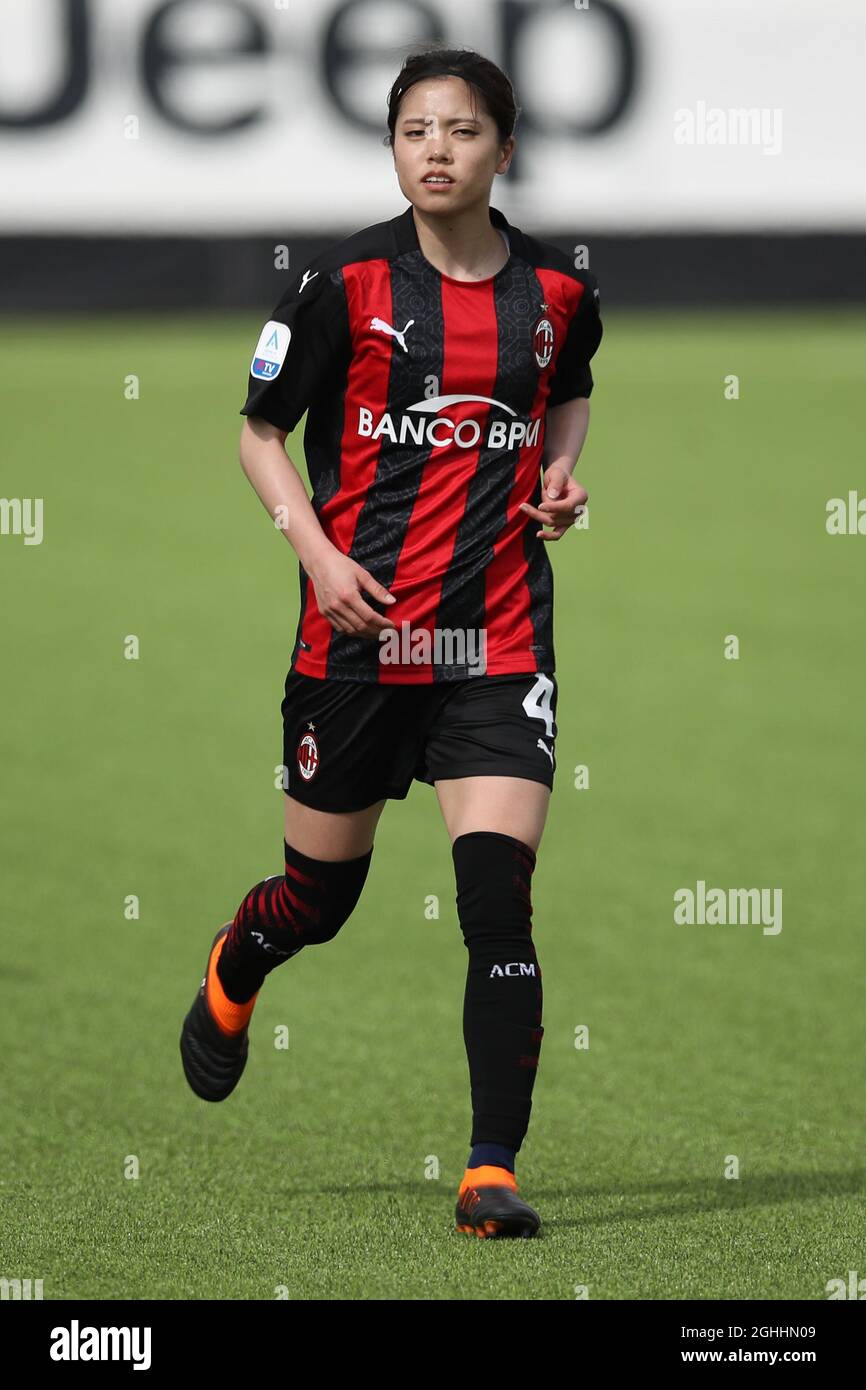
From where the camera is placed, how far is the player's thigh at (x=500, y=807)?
4.06m

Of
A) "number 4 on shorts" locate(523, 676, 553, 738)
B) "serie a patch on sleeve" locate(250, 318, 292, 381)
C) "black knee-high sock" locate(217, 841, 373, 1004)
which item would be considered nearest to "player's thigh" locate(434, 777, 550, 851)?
"number 4 on shorts" locate(523, 676, 553, 738)

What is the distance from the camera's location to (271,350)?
4117 millimetres

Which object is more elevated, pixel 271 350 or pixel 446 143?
pixel 446 143

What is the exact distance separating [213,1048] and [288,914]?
1.59 feet

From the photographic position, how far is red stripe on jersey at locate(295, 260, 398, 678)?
13.4 ft

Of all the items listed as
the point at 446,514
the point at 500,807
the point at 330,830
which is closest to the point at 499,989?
the point at 500,807

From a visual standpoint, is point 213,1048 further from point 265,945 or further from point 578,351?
point 578,351

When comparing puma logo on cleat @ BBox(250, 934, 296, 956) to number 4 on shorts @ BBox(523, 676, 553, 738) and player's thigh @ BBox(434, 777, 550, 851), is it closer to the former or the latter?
player's thigh @ BBox(434, 777, 550, 851)

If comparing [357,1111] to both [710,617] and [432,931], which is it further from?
[710,617]

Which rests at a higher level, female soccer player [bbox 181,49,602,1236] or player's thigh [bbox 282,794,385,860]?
female soccer player [bbox 181,49,602,1236]

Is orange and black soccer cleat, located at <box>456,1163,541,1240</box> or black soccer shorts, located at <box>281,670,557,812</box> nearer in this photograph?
orange and black soccer cleat, located at <box>456,1163,541,1240</box>

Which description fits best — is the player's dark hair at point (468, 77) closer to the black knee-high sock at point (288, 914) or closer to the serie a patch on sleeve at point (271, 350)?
the serie a patch on sleeve at point (271, 350)

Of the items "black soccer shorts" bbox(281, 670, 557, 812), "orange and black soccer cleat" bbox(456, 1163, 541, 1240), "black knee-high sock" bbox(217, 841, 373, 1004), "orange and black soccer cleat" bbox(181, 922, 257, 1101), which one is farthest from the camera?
"orange and black soccer cleat" bbox(181, 922, 257, 1101)
